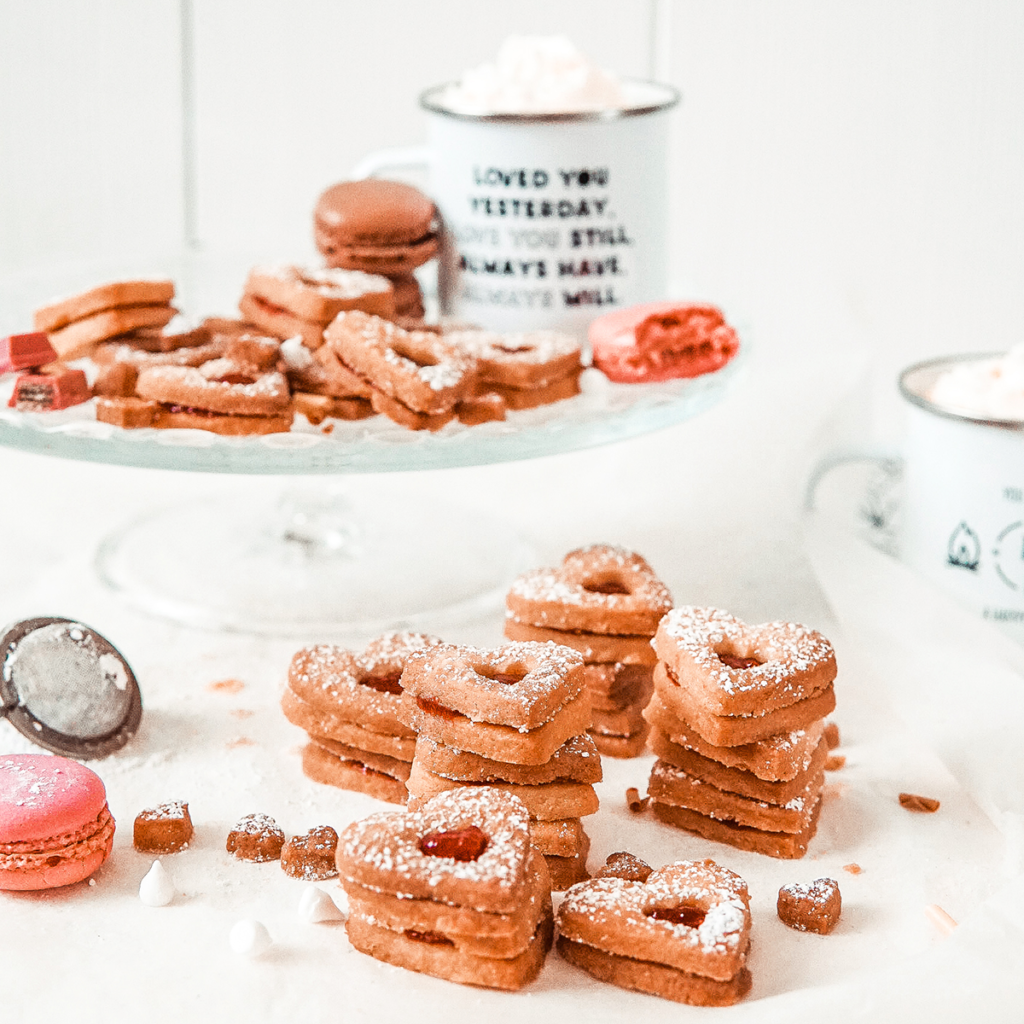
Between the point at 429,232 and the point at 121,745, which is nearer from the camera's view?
the point at 121,745

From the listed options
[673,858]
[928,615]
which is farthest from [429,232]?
[673,858]

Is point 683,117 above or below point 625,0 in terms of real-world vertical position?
below

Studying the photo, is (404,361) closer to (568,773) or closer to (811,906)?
(568,773)

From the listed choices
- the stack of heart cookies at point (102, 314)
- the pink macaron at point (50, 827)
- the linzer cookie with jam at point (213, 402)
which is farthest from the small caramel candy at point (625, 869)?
the stack of heart cookies at point (102, 314)

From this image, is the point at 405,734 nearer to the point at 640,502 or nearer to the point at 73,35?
the point at 640,502

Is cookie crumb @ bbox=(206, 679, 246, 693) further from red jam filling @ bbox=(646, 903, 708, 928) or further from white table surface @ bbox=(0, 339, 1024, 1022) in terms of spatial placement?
red jam filling @ bbox=(646, 903, 708, 928)

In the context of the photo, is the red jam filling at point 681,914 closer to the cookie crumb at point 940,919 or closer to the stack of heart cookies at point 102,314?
the cookie crumb at point 940,919
